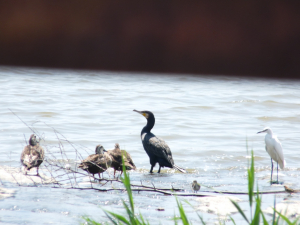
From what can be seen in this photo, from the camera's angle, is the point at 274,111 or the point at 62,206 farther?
the point at 274,111

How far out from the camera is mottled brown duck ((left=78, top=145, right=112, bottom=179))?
5820mm

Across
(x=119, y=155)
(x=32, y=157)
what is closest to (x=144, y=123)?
(x=119, y=155)

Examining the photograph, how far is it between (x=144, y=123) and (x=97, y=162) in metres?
5.61

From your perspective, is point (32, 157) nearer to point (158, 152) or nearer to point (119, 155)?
point (119, 155)

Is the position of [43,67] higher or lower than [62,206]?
higher

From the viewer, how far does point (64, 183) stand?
211 inches

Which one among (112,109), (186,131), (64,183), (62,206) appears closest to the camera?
(62,206)

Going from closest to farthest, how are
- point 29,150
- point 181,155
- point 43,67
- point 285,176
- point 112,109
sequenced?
point 43,67, point 29,150, point 285,176, point 181,155, point 112,109

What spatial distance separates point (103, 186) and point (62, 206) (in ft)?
3.84

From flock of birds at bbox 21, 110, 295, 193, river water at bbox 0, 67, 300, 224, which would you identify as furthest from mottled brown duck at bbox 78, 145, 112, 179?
river water at bbox 0, 67, 300, 224

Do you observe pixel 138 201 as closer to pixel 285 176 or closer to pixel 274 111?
pixel 285 176

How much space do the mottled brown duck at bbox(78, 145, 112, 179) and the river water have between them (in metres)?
0.43

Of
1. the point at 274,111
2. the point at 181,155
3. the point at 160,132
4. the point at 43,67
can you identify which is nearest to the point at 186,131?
the point at 160,132

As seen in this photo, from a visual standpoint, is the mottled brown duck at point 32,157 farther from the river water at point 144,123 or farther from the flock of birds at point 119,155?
the river water at point 144,123
